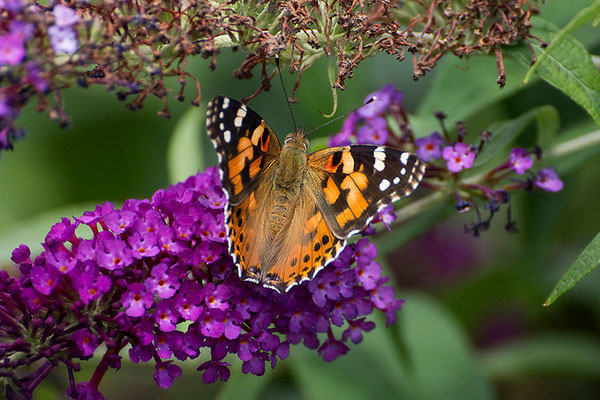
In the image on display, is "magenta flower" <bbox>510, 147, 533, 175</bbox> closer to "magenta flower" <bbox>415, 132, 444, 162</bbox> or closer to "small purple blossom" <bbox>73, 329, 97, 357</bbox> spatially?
"magenta flower" <bbox>415, 132, 444, 162</bbox>

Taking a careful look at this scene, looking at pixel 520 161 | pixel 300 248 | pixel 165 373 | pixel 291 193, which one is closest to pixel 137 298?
pixel 165 373

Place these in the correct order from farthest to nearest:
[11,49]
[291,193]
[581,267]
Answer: [291,193] < [581,267] < [11,49]

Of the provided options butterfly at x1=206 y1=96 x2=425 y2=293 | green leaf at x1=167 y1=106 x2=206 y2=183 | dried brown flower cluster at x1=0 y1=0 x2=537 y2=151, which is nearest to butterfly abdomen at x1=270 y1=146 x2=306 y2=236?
butterfly at x1=206 y1=96 x2=425 y2=293

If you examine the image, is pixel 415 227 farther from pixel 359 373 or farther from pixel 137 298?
pixel 137 298

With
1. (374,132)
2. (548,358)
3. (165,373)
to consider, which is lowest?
(548,358)

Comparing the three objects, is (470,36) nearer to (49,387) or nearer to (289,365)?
(289,365)

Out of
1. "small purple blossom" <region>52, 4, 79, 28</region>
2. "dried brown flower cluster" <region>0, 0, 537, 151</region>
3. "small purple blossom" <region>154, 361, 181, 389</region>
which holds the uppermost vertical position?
"small purple blossom" <region>52, 4, 79, 28</region>
